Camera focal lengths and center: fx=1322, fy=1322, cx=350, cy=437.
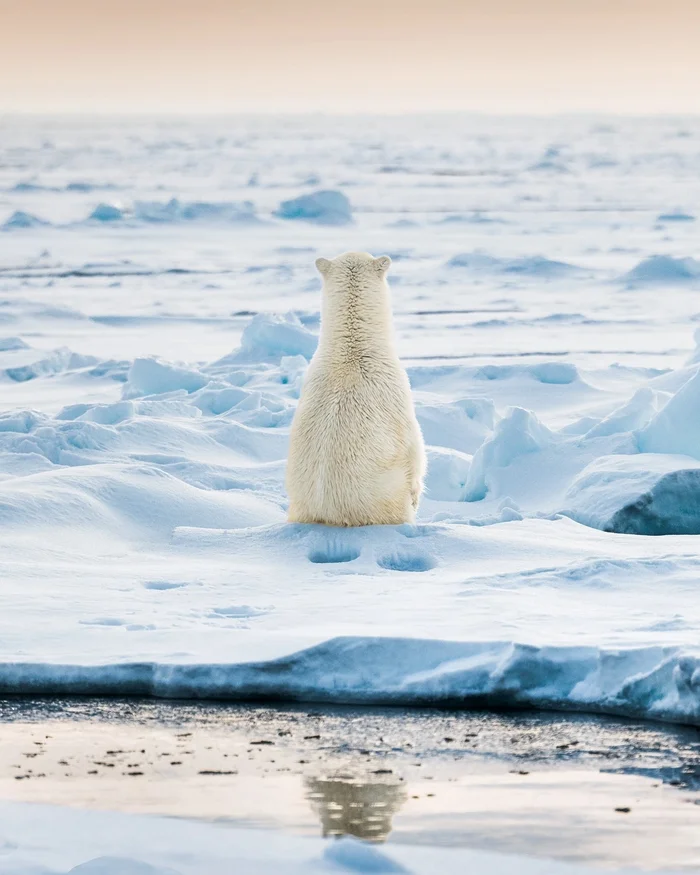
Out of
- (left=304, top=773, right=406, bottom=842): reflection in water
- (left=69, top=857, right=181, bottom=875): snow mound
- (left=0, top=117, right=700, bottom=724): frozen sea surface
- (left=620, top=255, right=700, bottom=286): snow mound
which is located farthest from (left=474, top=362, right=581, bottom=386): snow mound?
(left=69, top=857, right=181, bottom=875): snow mound

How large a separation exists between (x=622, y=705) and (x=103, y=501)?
2894 mm

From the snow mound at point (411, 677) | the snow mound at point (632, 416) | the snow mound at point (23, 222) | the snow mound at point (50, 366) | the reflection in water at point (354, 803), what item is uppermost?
the snow mound at point (23, 222)

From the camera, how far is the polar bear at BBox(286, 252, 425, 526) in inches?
203

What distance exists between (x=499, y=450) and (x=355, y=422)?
193 cm

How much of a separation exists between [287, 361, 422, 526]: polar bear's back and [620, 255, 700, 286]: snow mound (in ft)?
38.6

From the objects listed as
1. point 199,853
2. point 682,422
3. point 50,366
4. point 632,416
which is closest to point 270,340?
point 50,366

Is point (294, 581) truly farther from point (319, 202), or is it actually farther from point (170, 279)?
point (319, 202)

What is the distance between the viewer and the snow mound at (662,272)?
1652cm

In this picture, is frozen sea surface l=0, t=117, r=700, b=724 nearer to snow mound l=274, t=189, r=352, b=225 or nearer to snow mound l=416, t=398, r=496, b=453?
snow mound l=416, t=398, r=496, b=453

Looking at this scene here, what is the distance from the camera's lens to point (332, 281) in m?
5.45

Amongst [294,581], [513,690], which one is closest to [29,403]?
[294,581]

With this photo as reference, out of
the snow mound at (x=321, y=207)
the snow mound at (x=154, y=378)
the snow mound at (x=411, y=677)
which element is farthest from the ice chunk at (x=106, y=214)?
the snow mound at (x=411, y=677)

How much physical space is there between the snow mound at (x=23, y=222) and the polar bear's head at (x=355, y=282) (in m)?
19.3

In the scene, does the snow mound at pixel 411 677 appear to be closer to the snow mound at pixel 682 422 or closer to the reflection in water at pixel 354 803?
the reflection in water at pixel 354 803
